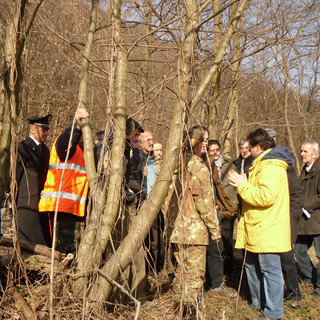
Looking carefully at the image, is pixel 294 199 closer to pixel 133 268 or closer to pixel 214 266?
pixel 214 266

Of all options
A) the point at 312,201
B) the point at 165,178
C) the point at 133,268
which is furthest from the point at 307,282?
the point at 165,178

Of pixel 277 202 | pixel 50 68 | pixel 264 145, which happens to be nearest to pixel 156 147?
pixel 264 145

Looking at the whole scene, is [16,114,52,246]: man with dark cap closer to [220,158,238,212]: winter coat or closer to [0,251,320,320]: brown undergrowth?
[0,251,320,320]: brown undergrowth

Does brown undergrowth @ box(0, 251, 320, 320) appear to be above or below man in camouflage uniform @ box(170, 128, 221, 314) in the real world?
below

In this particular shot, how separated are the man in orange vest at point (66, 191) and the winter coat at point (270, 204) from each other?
1.74 meters

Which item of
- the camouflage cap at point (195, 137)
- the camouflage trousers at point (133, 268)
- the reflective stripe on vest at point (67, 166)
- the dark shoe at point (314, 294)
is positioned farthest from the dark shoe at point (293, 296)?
the reflective stripe on vest at point (67, 166)

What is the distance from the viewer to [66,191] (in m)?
3.95

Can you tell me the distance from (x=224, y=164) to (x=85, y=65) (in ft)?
10.1

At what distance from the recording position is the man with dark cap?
12.7 ft

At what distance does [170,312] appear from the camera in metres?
3.59

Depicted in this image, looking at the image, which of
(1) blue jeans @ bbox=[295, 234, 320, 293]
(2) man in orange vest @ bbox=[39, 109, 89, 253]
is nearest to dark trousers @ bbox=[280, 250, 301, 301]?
(1) blue jeans @ bbox=[295, 234, 320, 293]

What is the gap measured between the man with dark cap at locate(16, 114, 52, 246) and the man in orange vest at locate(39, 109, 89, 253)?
0.36ft

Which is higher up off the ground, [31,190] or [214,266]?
[31,190]

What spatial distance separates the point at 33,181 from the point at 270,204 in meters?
2.50
